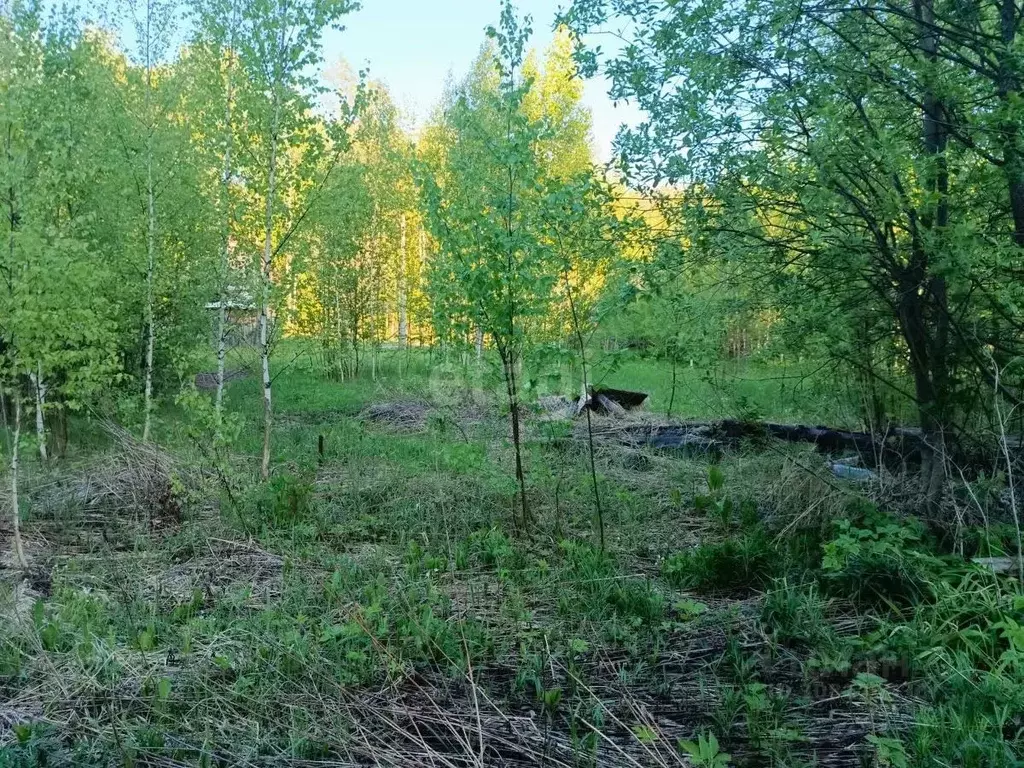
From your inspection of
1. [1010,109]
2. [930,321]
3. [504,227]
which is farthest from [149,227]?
[1010,109]

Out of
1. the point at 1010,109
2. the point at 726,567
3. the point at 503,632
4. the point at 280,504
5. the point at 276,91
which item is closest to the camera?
the point at 1010,109

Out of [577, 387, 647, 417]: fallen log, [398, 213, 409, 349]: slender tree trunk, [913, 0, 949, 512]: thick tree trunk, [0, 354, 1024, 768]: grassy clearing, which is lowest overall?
[0, 354, 1024, 768]: grassy clearing


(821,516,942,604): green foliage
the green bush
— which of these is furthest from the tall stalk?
(821,516,942,604): green foliage

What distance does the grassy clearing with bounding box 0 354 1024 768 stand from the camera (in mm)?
2660

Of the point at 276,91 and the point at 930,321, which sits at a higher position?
the point at 276,91

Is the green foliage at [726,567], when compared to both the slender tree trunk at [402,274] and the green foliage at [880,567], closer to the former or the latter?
the green foliage at [880,567]

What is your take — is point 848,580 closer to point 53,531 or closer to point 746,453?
point 746,453

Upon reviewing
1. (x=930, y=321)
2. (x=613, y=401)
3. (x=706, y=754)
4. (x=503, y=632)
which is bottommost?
(x=503, y=632)

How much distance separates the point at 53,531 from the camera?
5.50m

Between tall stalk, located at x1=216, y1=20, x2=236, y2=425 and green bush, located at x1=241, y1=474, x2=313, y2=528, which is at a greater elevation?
tall stalk, located at x1=216, y1=20, x2=236, y2=425

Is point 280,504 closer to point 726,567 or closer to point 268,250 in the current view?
point 268,250

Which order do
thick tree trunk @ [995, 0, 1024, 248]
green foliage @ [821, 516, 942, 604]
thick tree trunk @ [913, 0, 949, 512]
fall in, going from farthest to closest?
thick tree trunk @ [913, 0, 949, 512] < green foliage @ [821, 516, 942, 604] < thick tree trunk @ [995, 0, 1024, 248]

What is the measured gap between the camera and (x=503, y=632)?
361 cm

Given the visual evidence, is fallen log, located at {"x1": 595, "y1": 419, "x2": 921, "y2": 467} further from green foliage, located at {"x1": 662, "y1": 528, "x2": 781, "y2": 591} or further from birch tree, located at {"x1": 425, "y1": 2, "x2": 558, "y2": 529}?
birch tree, located at {"x1": 425, "y1": 2, "x2": 558, "y2": 529}
